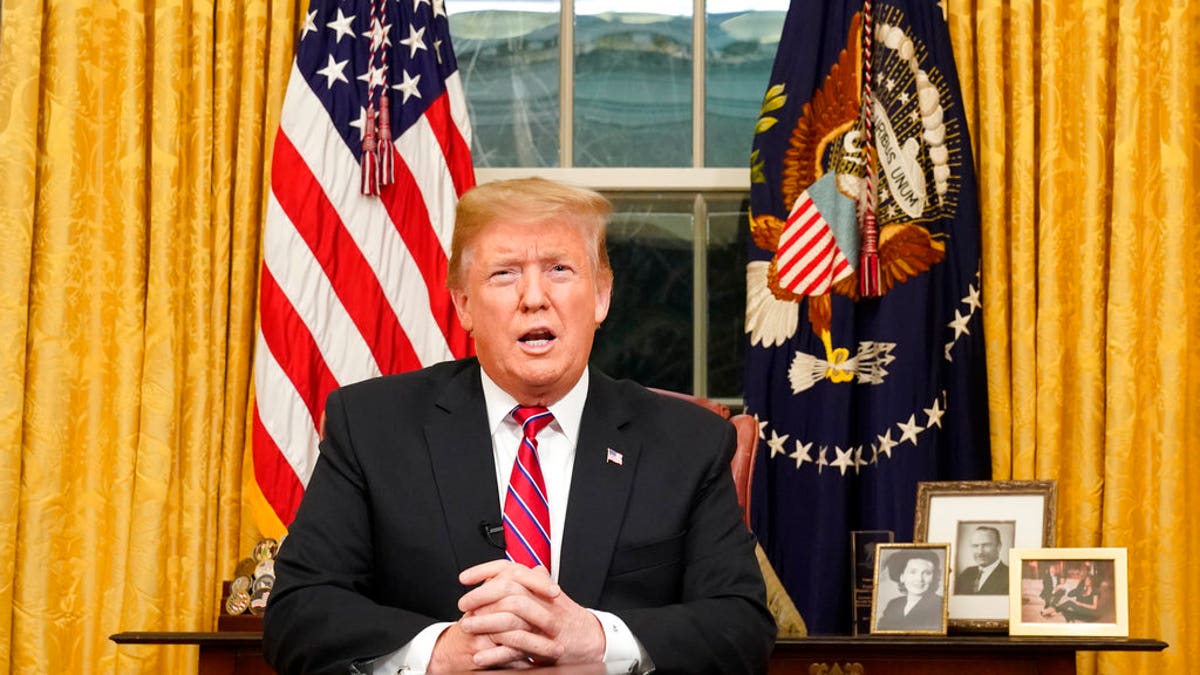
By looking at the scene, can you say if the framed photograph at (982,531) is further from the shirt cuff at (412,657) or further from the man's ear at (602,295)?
the shirt cuff at (412,657)

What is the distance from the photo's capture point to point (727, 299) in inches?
160

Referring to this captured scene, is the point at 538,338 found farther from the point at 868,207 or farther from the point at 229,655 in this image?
the point at 868,207

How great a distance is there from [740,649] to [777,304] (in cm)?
166

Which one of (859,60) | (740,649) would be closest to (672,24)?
(859,60)

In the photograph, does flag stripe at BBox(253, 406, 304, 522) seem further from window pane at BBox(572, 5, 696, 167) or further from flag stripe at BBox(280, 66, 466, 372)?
window pane at BBox(572, 5, 696, 167)

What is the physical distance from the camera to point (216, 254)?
372 cm

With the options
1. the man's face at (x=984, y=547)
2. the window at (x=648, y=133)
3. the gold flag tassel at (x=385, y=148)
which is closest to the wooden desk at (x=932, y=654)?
the man's face at (x=984, y=547)

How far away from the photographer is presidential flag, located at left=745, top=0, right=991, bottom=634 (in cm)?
350

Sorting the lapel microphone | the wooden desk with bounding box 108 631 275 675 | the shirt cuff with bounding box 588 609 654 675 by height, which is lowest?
the wooden desk with bounding box 108 631 275 675

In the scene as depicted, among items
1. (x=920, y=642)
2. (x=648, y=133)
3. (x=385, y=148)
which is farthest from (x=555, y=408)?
(x=648, y=133)

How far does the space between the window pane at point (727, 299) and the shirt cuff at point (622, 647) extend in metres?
2.12

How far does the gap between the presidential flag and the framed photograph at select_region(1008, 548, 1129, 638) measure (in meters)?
0.49

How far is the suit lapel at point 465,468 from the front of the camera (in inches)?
81.7

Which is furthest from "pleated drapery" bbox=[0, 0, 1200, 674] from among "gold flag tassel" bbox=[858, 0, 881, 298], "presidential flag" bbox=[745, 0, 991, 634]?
"gold flag tassel" bbox=[858, 0, 881, 298]
